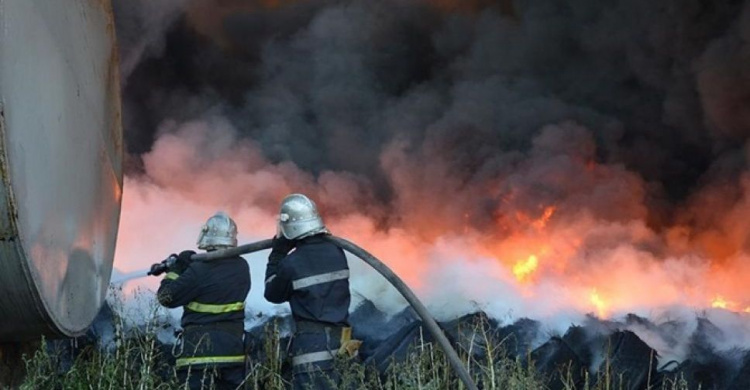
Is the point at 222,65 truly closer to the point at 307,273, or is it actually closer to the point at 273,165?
the point at 273,165

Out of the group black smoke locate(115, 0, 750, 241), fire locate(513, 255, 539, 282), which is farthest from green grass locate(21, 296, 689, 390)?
black smoke locate(115, 0, 750, 241)

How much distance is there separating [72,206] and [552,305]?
3.98m

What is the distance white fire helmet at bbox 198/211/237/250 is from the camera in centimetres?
539

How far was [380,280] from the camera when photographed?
23.0 ft

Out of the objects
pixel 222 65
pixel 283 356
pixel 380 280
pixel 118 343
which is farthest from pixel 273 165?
pixel 118 343

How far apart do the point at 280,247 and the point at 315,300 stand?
0.43 meters

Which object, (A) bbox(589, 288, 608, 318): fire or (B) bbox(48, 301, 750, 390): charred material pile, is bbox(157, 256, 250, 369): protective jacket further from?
(A) bbox(589, 288, 608, 318): fire

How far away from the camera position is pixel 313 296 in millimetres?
4812

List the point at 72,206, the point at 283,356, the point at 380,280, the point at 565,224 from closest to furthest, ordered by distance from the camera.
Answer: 1. the point at 72,206
2. the point at 283,356
3. the point at 380,280
4. the point at 565,224

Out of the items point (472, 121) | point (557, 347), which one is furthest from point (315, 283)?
point (472, 121)

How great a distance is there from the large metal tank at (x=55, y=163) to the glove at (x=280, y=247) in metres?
0.90

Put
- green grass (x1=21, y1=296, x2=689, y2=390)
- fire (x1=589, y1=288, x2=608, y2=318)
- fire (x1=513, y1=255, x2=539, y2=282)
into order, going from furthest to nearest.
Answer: fire (x1=513, y1=255, x2=539, y2=282) < fire (x1=589, y1=288, x2=608, y2=318) < green grass (x1=21, y1=296, x2=689, y2=390)

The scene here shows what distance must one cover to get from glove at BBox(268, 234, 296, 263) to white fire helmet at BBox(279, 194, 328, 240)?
0.29 feet

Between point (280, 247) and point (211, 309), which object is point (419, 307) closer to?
point (280, 247)
